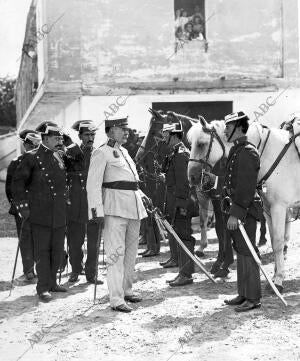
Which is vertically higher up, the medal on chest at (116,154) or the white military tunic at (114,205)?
the medal on chest at (116,154)

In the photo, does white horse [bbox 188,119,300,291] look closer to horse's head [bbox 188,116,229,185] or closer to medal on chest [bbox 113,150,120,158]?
horse's head [bbox 188,116,229,185]

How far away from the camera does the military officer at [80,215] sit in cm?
789

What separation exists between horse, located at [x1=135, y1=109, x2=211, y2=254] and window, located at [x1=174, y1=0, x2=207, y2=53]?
7.18 m

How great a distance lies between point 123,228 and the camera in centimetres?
645

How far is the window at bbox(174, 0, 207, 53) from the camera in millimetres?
16969

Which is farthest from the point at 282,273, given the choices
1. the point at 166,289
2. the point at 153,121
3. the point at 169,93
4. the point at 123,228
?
the point at 169,93

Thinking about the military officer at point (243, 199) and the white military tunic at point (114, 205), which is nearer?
the military officer at point (243, 199)

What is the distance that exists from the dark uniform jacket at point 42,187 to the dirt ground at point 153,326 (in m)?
1.04

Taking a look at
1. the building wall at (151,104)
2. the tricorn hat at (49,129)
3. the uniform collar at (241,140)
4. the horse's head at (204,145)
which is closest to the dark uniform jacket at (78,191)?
the tricorn hat at (49,129)

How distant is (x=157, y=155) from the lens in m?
10.4

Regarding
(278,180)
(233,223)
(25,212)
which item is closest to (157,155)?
(278,180)

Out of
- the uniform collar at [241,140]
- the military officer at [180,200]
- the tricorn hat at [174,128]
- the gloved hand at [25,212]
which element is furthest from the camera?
the tricorn hat at [174,128]

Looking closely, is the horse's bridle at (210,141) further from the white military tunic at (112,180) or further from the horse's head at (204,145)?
the white military tunic at (112,180)

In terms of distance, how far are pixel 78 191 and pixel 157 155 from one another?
271 centimetres
